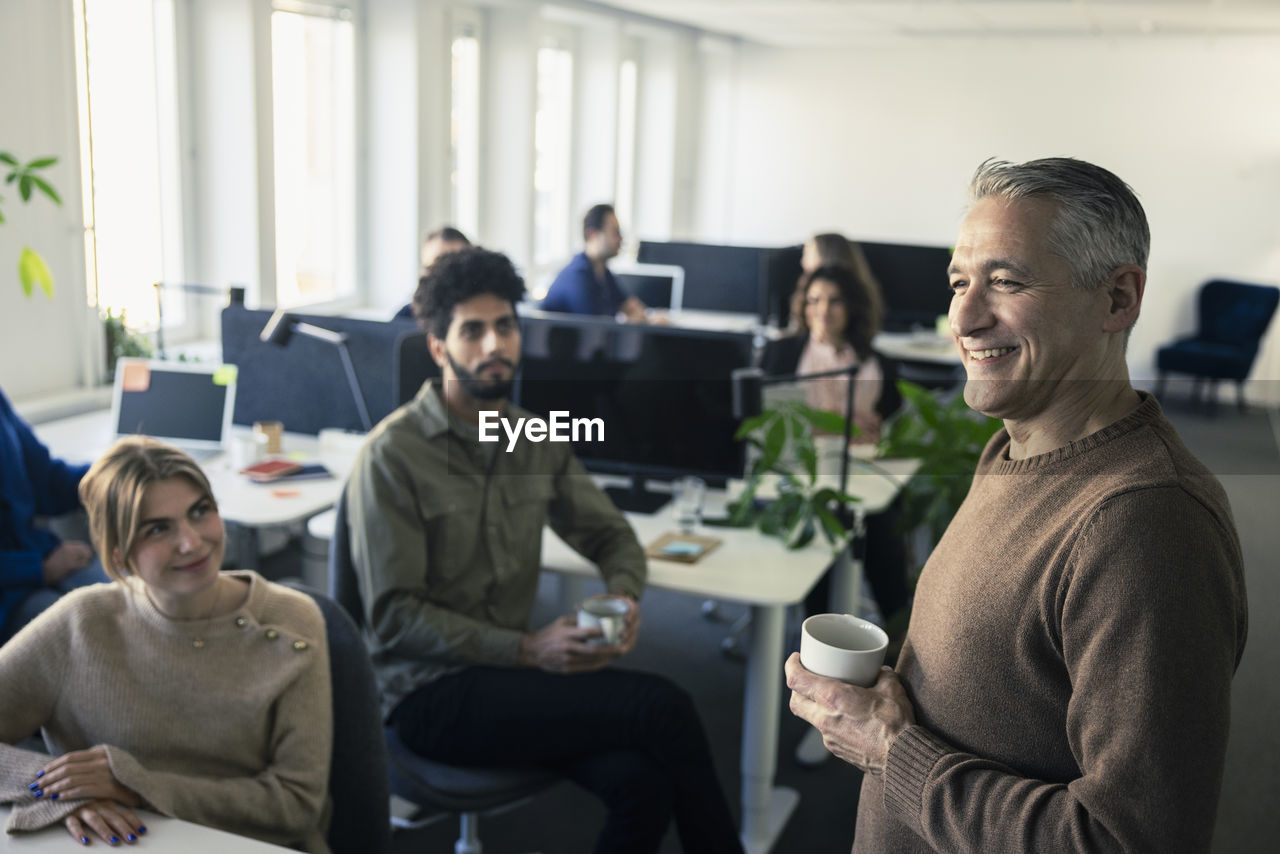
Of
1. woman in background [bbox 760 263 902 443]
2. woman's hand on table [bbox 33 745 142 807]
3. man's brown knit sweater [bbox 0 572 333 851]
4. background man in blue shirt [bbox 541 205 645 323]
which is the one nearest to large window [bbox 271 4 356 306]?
background man in blue shirt [bbox 541 205 645 323]

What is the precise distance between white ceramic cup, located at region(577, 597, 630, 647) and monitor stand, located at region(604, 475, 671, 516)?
78cm

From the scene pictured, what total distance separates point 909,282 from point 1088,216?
210 inches

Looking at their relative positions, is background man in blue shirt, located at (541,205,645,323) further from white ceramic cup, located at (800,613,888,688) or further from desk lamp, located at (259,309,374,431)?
white ceramic cup, located at (800,613,888,688)

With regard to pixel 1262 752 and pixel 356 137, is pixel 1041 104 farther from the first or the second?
pixel 1262 752

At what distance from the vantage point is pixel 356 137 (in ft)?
19.0

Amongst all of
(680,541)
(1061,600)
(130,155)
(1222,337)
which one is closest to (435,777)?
(680,541)

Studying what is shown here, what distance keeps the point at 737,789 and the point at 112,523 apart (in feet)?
5.89

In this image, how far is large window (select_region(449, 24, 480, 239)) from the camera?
662 cm

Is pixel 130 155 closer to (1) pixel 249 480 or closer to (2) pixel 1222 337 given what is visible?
(1) pixel 249 480

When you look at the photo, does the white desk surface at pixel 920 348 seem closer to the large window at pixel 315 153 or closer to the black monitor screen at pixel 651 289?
the black monitor screen at pixel 651 289

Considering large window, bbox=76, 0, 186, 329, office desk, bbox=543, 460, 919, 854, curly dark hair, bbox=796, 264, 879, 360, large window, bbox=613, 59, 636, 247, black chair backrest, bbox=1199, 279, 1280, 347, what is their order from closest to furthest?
1. office desk, bbox=543, 460, 919, 854
2. curly dark hair, bbox=796, 264, 879, 360
3. large window, bbox=76, 0, 186, 329
4. black chair backrest, bbox=1199, 279, 1280, 347
5. large window, bbox=613, 59, 636, 247

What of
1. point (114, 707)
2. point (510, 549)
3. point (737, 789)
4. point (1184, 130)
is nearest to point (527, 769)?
point (510, 549)

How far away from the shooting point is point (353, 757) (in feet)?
5.66

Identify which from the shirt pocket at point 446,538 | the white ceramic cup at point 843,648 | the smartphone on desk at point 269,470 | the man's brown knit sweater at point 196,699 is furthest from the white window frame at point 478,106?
the white ceramic cup at point 843,648
